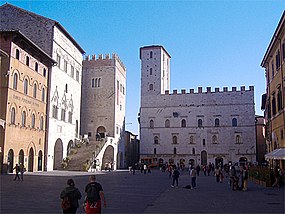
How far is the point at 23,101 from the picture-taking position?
101 ft

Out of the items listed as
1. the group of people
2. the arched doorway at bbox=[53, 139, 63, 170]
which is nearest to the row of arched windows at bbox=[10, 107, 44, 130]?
the arched doorway at bbox=[53, 139, 63, 170]

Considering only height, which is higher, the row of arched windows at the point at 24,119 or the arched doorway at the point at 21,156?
the row of arched windows at the point at 24,119

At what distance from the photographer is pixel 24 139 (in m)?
30.9

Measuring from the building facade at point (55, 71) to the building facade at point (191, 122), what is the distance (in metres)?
19.9

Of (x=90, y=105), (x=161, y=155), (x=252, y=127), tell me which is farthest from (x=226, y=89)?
(x=90, y=105)

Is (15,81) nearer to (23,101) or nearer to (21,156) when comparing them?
(23,101)

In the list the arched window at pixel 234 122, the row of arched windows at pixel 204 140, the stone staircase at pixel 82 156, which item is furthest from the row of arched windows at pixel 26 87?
the arched window at pixel 234 122

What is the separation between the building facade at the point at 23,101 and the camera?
27797 millimetres

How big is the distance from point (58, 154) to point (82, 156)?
298cm

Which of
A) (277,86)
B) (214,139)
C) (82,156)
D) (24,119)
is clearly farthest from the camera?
Result: (214,139)

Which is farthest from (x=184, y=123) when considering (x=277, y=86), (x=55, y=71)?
(x=277, y=86)

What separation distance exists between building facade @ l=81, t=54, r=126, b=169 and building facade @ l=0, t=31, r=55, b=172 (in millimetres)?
15912

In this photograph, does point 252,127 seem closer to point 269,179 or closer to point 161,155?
point 161,155

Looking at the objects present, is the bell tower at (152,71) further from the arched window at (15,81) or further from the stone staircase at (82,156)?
the arched window at (15,81)
